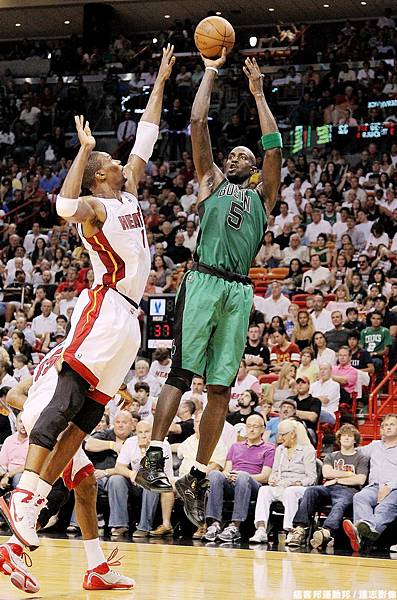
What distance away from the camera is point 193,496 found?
633 cm

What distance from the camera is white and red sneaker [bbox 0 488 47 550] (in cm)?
568

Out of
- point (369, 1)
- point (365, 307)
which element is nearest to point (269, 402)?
point (365, 307)

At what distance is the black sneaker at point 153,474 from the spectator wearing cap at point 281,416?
482 centimetres

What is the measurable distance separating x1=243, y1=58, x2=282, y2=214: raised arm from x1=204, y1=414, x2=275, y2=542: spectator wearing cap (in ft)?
14.1

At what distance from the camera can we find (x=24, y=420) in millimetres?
6234

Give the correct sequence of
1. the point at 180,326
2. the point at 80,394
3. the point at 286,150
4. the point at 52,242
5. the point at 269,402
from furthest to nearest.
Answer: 1. the point at 286,150
2. the point at 52,242
3. the point at 269,402
4. the point at 180,326
5. the point at 80,394

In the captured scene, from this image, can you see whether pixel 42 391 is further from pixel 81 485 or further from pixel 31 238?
pixel 31 238

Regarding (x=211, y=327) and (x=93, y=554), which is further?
(x=93, y=554)

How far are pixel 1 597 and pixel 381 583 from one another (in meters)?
2.44

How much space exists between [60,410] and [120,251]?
3.30 feet

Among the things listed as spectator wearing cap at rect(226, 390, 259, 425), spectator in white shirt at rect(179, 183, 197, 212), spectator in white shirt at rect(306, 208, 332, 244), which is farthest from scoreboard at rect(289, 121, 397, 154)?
spectator wearing cap at rect(226, 390, 259, 425)

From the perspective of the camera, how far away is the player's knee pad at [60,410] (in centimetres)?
583

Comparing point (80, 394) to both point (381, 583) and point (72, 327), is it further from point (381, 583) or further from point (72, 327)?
point (381, 583)

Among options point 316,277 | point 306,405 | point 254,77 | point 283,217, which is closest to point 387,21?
point 283,217
